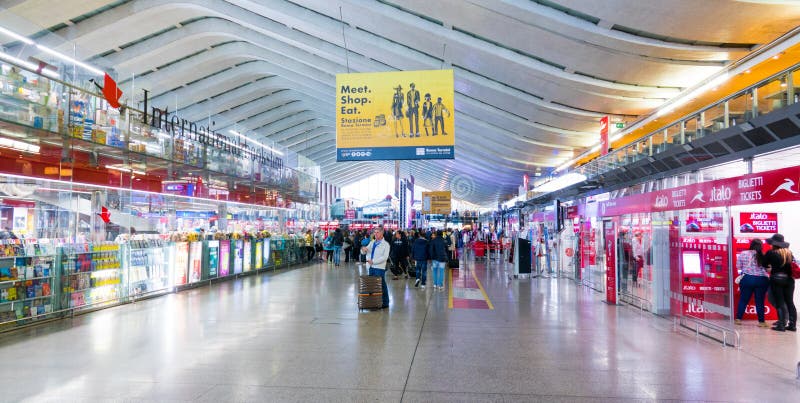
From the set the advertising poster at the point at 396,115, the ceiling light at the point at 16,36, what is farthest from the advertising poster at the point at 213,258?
the ceiling light at the point at 16,36

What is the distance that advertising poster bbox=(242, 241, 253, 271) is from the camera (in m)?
17.1

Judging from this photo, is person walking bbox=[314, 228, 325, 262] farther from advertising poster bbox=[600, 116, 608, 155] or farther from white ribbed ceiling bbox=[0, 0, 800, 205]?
advertising poster bbox=[600, 116, 608, 155]

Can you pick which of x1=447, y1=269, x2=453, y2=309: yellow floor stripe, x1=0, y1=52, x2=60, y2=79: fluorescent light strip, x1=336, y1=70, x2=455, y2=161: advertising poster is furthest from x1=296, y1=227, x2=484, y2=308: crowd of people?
x1=0, y1=52, x2=60, y2=79: fluorescent light strip

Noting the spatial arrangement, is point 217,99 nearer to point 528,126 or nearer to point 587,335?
point 528,126

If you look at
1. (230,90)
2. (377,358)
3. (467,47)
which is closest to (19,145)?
(377,358)

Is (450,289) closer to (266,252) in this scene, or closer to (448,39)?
(448,39)

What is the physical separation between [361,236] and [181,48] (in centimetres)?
1196

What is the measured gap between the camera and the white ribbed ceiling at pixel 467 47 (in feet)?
41.0

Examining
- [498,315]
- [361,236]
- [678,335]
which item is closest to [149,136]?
[498,315]

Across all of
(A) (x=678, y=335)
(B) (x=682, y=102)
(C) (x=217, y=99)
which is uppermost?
(C) (x=217, y=99)

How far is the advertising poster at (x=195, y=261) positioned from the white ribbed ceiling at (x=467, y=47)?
4844 millimetres

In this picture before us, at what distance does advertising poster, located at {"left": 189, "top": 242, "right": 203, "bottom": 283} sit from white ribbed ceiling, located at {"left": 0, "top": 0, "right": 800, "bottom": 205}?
4844mm

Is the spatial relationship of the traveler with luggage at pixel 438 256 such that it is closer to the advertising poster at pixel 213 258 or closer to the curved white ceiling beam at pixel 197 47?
the advertising poster at pixel 213 258

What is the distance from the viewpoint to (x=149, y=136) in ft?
39.5
